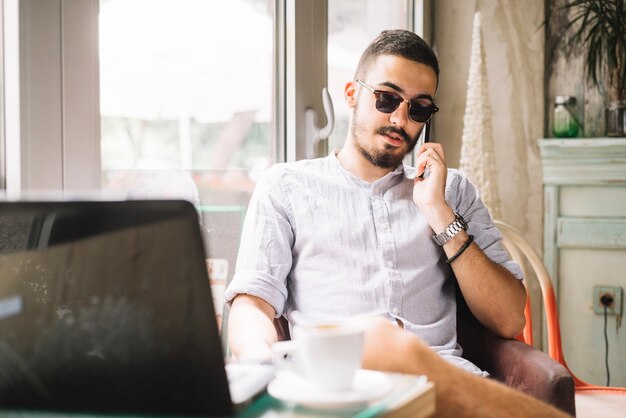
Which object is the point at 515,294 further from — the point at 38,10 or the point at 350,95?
the point at 38,10

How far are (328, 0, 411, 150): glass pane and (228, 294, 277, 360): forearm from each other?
0.97m

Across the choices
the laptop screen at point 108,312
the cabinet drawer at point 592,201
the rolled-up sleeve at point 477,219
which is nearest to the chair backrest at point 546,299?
the rolled-up sleeve at point 477,219

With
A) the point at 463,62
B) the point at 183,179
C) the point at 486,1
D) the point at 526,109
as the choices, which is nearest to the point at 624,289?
the point at 526,109

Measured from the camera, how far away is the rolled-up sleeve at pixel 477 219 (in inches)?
67.6

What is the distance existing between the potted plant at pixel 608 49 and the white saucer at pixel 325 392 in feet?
8.60

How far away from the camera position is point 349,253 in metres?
1.63

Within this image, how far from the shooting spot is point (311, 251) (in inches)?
64.0

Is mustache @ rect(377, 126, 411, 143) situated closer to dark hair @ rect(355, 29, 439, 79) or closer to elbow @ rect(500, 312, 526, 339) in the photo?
Answer: dark hair @ rect(355, 29, 439, 79)

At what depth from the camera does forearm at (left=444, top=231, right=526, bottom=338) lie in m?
1.61

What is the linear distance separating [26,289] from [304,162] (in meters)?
1.21

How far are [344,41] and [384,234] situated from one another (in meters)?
1.07

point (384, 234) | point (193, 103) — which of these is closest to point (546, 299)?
point (384, 234)

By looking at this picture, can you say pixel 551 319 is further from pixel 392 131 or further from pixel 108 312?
pixel 108 312

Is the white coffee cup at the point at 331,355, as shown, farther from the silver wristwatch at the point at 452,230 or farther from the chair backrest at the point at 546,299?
the chair backrest at the point at 546,299
